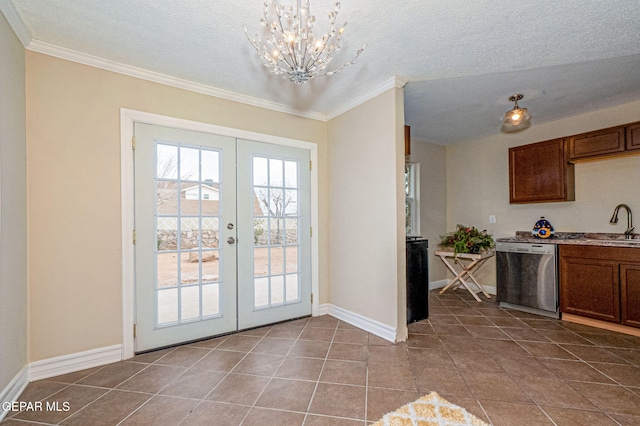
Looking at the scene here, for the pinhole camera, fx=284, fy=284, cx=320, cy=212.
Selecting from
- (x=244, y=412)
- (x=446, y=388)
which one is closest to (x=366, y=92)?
(x=446, y=388)

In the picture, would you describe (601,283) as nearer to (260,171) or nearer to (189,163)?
(260,171)

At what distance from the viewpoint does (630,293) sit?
2.77 metres

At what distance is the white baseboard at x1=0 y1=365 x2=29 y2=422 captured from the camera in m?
1.68

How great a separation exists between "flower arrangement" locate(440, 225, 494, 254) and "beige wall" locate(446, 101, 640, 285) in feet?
1.08

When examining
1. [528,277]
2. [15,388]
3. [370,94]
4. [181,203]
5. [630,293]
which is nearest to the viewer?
[15,388]

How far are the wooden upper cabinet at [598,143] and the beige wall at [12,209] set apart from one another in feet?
17.3

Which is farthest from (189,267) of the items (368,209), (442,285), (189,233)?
(442,285)

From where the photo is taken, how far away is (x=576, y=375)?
2.05 metres

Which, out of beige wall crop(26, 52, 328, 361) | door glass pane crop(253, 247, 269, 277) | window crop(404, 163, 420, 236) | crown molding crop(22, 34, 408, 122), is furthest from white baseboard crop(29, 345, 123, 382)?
window crop(404, 163, 420, 236)

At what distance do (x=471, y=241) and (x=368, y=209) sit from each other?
6.83 ft

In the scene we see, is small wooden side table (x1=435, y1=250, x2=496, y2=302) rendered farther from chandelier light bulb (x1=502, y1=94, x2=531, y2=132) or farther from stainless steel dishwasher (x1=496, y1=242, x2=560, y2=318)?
chandelier light bulb (x1=502, y1=94, x2=531, y2=132)

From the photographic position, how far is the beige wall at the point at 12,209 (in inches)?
67.6

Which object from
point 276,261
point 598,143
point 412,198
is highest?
point 598,143

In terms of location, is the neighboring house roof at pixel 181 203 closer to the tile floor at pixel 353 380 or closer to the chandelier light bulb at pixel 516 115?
the tile floor at pixel 353 380
